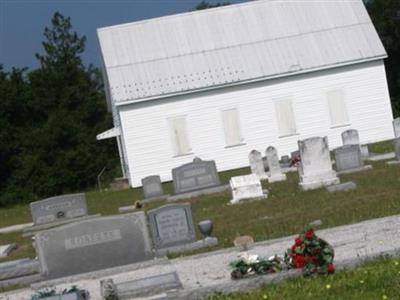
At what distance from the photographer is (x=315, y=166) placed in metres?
24.6


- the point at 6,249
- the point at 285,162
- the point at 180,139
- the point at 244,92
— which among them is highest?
the point at 244,92

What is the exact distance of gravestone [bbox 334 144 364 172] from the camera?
2734 cm

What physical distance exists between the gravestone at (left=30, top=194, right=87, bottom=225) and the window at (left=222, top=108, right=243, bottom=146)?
49.2 ft

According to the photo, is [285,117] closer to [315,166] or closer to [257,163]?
[257,163]

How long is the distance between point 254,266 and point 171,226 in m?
5.79

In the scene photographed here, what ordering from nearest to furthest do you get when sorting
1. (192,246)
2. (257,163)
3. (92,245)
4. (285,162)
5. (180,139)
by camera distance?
(92,245)
(192,246)
(257,163)
(285,162)
(180,139)

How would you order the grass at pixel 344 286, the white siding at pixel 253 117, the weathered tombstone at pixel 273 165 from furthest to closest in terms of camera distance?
the white siding at pixel 253 117 < the weathered tombstone at pixel 273 165 < the grass at pixel 344 286

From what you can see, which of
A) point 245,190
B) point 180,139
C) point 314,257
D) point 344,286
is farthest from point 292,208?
point 180,139

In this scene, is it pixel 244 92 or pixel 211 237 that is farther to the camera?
pixel 244 92

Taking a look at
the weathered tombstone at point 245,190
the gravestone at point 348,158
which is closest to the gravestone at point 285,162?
the gravestone at point 348,158

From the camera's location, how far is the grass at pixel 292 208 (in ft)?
57.4

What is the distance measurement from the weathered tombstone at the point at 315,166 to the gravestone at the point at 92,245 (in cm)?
957

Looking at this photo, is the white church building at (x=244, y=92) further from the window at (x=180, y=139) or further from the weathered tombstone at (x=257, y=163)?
the weathered tombstone at (x=257, y=163)

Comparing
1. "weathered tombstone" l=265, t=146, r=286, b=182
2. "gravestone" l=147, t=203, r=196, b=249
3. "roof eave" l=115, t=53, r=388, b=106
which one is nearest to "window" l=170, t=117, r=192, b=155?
"roof eave" l=115, t=53, r=388, b=106
